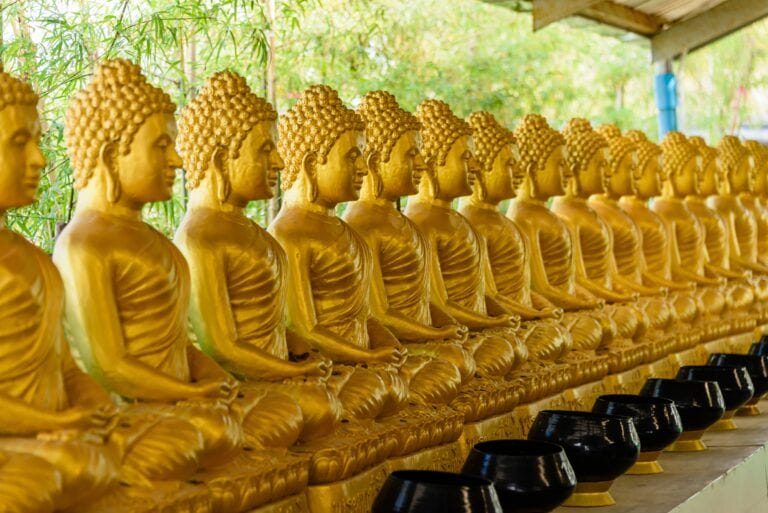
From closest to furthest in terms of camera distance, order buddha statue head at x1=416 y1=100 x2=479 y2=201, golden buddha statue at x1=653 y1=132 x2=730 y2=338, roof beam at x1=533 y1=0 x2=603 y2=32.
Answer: buddha statue head at x1=416 y1=100 x2=479 y2=201 → golden buddha statue at x1=653 y1=132 x2=730 y2=338 → roof beam at x1=533 y1=0 x2=603 y2=32

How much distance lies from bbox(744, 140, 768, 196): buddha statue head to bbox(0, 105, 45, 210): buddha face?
276 inches

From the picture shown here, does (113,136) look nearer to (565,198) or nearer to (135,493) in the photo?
(135,493)

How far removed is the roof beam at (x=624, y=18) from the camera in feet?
29.2

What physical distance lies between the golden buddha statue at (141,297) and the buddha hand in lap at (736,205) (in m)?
5.76

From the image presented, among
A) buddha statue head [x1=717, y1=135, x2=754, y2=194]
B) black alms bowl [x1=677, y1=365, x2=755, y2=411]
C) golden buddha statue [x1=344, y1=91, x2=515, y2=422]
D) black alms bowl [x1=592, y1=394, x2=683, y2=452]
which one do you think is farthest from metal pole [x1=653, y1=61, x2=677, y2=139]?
black alms bowl [x1=592, y1=394, x2=683, y2=452]

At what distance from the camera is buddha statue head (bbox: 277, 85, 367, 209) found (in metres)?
4.45

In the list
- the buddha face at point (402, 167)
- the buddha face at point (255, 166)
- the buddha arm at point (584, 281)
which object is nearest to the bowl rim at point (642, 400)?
the buddha face at point (402, 167)

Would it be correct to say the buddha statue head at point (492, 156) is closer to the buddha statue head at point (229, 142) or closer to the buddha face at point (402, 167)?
the buddha face at point (402, 167)

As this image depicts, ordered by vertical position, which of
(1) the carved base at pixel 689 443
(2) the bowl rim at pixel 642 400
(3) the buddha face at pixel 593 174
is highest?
(3) the buddha face at pixel 593 174

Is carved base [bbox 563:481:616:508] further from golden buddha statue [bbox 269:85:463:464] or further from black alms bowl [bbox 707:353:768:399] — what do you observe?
black alms bowl [bbox 707:353:768:399]

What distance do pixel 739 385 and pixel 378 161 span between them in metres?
1.78

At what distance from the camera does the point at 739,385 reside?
214 inches

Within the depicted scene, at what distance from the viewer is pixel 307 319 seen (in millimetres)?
4250

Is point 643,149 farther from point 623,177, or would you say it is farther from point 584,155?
point 584,155
